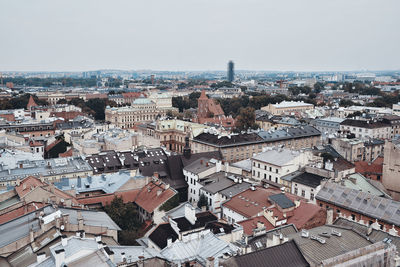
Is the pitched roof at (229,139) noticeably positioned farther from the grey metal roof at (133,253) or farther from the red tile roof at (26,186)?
the grey metal roof at (133,253)

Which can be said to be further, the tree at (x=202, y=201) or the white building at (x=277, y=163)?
the white building at (x=277, y=163)

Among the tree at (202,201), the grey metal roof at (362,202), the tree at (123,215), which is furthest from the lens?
the tree at (202,201)

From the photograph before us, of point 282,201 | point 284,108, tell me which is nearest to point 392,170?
point 282,201

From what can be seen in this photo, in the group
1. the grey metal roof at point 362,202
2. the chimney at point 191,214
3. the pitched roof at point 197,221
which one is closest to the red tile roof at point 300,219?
the pitched roof at point 197,221

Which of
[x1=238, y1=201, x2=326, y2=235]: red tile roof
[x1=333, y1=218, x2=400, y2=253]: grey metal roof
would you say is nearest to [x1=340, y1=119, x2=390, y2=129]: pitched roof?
[x1=238, y1=201, x2=326, y2=235]: red tile roof

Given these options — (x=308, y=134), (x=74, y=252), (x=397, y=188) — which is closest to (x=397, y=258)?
(x=74, y=252)

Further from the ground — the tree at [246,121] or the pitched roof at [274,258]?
the pitched roof at [274,258]

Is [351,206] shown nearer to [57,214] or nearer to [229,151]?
[57,214]

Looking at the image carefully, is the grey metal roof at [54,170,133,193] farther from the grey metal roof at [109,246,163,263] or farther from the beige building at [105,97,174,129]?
the beige building at [105,97,174,129]
